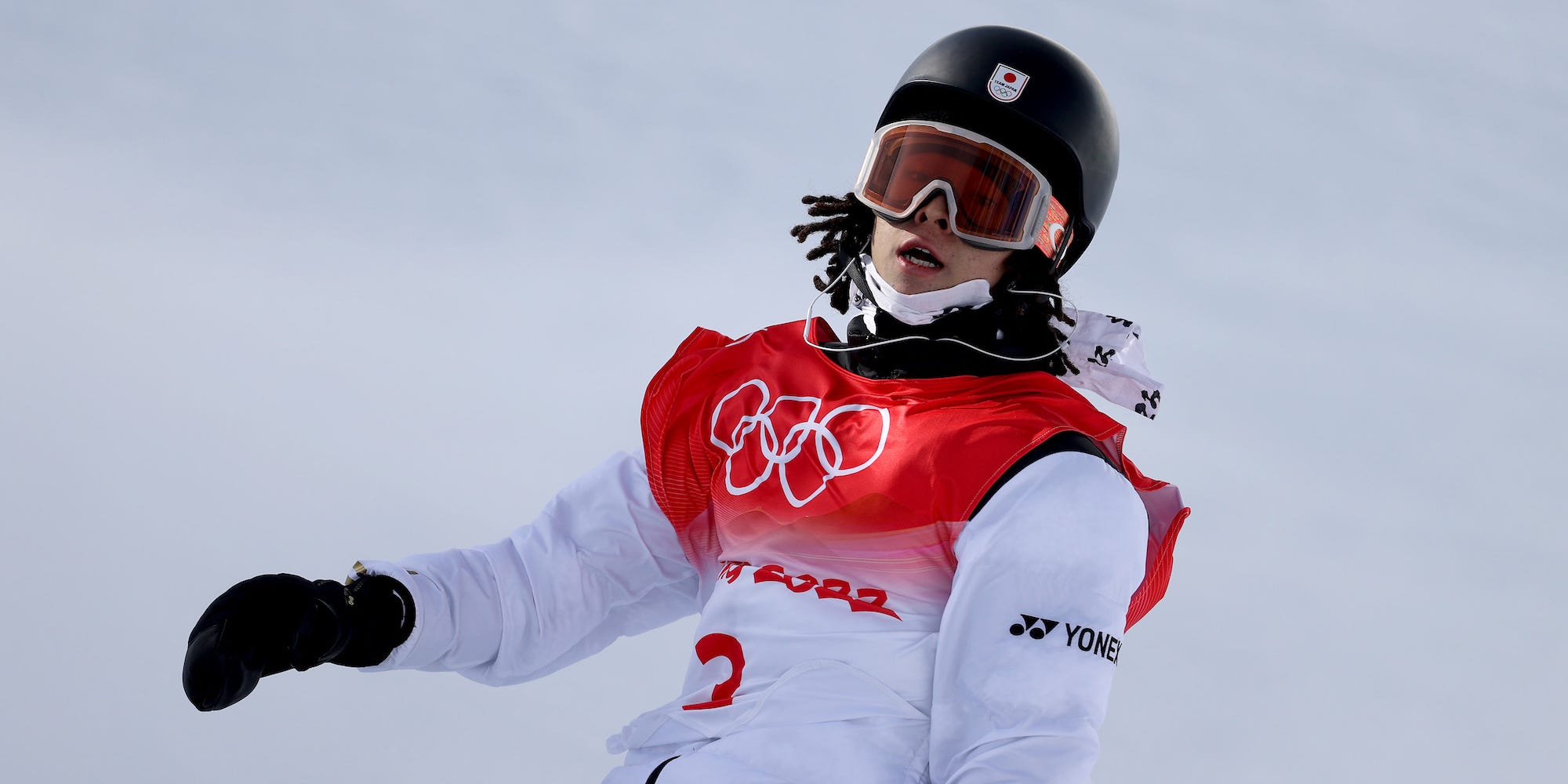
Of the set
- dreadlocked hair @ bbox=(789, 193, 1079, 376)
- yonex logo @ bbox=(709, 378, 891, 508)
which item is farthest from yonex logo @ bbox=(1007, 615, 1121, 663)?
dreadlocked hair @ bbox=(789, 193, 1079, 376)

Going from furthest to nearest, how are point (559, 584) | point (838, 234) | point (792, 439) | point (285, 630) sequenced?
point (838, 234) → point (559, 584) → point (792, 439) → point (285, 630)

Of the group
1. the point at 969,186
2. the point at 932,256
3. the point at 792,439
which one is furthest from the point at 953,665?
the point at 969,186

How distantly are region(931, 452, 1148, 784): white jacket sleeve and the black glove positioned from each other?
1240 millimetres

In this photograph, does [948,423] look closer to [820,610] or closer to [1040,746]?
[820,610]

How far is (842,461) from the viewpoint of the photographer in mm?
3041

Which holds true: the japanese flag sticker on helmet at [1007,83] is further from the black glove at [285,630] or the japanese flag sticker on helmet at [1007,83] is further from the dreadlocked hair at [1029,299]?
the black glove at [285,630]

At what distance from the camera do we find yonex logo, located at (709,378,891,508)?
3.04m

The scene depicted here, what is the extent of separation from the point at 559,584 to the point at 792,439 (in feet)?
2.36

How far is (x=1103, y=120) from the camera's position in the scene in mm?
3355

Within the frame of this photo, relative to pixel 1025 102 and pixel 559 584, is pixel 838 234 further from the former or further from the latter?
pixel 559 584

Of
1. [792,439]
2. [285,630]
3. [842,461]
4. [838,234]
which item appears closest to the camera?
[285,630]

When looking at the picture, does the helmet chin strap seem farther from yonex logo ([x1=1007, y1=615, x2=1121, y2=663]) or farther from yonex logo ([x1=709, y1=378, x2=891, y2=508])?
yonex logo ([x1=1007, y1=615, x2=1121, y2=663])

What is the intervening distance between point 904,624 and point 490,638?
3.46ft

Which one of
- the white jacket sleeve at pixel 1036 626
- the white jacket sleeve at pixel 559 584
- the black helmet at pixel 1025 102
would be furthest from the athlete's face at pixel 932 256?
the white jacket sleeve at pixel 559 584
